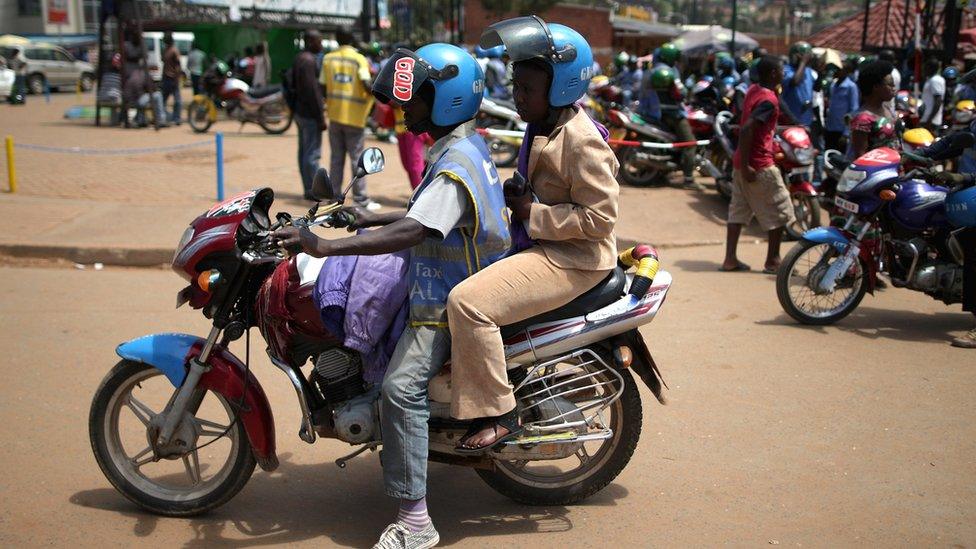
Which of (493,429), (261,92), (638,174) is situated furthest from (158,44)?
(493,429)

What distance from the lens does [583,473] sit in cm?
392

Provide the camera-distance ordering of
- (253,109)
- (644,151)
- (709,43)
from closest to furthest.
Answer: (644,151) → (253,109) → (709,43)

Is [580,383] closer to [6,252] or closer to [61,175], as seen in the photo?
[6,252]

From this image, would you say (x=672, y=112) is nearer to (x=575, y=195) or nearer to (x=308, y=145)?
(x=308, y=145)

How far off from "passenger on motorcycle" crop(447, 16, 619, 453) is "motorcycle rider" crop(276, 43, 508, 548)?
0.10 meters

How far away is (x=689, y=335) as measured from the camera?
253 inches

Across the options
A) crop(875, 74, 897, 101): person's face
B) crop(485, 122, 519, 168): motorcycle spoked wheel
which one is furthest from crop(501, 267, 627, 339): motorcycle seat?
crop(485, 122, 519, 168): motorcycle spoked wheel

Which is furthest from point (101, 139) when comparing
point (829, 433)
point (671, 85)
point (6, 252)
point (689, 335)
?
point (829, 433)

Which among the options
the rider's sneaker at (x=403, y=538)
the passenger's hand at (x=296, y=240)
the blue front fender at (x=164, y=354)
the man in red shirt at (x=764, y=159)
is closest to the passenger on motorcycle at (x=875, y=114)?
the man in red shirt at (x=764, y=159)

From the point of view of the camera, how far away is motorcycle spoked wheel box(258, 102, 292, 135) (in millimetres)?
19250

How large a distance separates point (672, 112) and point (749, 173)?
509 centimetres

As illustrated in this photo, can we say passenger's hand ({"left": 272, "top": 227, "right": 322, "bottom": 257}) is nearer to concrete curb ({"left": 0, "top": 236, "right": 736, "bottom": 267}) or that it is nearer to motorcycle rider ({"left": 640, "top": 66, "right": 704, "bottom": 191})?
concrete curb ({"left": 0, "top": 236, "right": 736, "bottom": 267})

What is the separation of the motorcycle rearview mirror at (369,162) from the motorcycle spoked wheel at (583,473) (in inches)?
51.4

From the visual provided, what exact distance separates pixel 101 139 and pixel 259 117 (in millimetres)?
3143
